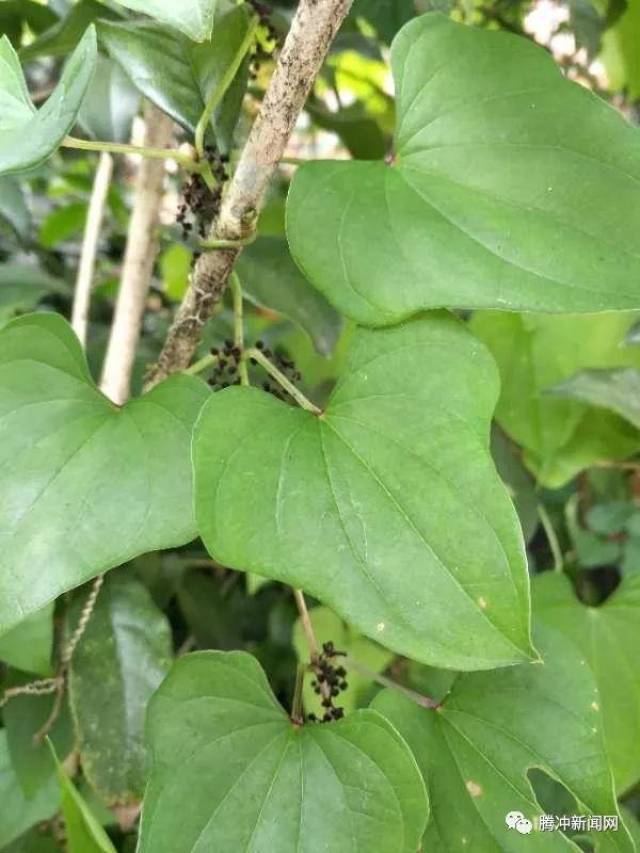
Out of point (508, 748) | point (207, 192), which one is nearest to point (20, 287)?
point (207, 192)

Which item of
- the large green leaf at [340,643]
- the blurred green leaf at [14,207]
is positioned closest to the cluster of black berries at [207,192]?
the blurred green leaf at [14,207]

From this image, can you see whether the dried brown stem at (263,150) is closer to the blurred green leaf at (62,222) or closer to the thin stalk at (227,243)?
the thin stalk at (227,243)

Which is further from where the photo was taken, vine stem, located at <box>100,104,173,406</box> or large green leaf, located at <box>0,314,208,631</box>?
vine stem, located at <box>100,104,173,406</box>

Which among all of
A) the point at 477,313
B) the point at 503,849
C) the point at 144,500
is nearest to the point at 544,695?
the point at 503,849

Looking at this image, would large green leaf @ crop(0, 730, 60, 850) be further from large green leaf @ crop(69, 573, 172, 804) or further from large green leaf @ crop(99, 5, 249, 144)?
large green leaf @ crop(99, 5, 249, 144)

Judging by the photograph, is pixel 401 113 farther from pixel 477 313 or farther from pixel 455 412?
pixel 477 313

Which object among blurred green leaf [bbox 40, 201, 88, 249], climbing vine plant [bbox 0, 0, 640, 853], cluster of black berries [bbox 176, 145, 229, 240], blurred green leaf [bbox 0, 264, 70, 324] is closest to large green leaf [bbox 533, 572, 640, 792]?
climbing vine plant [bbox 0, 0, 640, 853]
